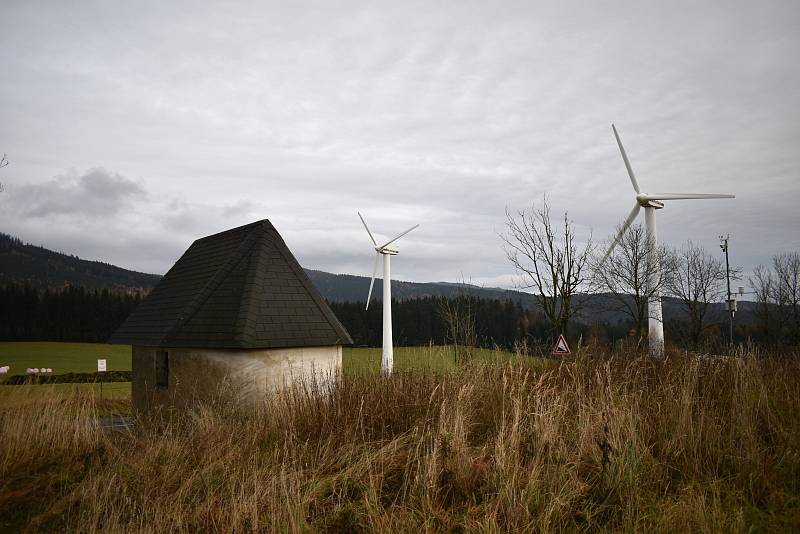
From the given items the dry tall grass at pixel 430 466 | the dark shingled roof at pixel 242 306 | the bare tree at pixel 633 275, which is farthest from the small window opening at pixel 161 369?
the bare tree at pixel 633 275

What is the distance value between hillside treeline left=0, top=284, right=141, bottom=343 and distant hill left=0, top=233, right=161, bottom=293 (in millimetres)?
36038

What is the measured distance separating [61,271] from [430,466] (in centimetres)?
13309

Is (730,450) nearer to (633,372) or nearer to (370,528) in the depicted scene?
(633,372)

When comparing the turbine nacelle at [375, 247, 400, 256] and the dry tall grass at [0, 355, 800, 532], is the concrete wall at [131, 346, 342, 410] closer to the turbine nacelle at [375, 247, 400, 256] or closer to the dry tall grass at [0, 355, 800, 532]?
the dry tall grass at [0, 355, 800, 532]

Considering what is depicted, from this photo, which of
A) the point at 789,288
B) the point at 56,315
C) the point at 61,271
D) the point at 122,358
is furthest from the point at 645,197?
the point at 61,271

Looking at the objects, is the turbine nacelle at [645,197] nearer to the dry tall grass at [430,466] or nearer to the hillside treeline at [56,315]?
the dry tall grass at [430,466]

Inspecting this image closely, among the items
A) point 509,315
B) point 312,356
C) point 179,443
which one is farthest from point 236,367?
point 509,315

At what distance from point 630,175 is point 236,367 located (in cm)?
2778

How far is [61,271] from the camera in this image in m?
113

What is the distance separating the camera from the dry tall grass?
14.6ft

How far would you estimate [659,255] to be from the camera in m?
30.6

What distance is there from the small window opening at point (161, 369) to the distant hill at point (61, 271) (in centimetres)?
10266

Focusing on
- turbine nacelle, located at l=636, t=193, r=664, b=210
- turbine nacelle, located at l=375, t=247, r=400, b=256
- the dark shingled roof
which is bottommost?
the dark shingled roof

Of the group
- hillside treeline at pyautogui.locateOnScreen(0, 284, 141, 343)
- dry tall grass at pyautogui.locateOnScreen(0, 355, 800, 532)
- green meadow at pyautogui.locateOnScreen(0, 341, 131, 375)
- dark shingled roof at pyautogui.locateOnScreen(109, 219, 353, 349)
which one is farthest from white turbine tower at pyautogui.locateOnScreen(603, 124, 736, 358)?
hillside treeline at pyautogui.locateOnScreen(0, 284, 141, 343)
